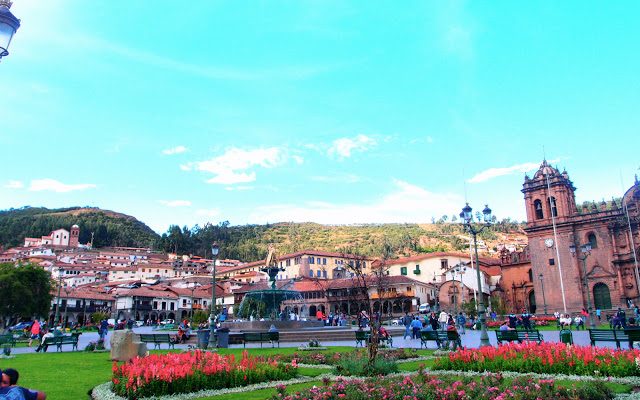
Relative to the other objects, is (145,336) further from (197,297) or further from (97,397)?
(197,297)

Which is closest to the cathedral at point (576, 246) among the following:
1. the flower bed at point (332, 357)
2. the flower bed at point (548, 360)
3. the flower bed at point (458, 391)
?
the flower bed at point (332, 357)

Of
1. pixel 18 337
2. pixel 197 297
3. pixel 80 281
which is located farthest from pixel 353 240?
pixel 18 337

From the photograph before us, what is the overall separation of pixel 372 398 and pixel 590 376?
5402 millimetres

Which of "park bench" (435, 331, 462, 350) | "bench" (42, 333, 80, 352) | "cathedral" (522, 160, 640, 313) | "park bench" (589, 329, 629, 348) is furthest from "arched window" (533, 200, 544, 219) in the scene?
"bench" (42, 333, 80, 352)

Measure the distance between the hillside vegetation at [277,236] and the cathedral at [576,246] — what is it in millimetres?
50641

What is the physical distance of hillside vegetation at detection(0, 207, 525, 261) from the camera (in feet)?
376

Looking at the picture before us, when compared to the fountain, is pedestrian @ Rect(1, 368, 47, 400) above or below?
below

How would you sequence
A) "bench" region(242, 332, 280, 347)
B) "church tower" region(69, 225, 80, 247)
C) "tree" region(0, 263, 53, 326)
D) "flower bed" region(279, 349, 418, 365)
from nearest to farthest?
"flower bed" region(279, 349, 418, 365) → "bench" region(242, 332, 280, 347) → "tree" region(0, 263, 53, 326) → "church tower" region(69, 225, 80, 247)

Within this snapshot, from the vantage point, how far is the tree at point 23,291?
4156 cm

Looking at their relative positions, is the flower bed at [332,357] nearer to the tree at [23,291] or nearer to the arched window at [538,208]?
the tree at [23,291]

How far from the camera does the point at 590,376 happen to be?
10180 mm

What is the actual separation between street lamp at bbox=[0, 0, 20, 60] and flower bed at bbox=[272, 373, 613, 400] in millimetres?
6113

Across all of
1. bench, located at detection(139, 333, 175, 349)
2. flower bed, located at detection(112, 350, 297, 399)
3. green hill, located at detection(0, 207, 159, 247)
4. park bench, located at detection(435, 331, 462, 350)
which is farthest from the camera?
green hill, located at detection(0, 207, 159, 247)

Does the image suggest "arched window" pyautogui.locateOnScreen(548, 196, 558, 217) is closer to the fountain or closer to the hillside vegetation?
the fountain
